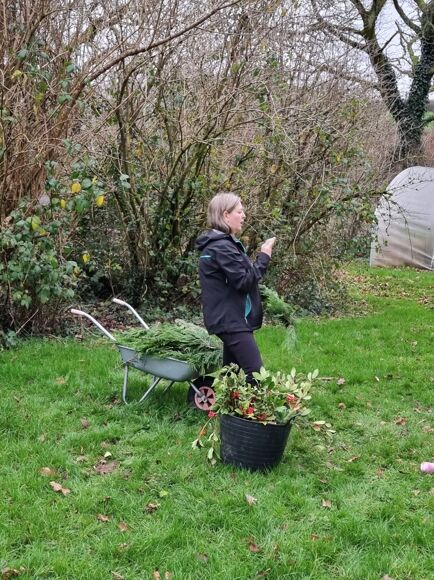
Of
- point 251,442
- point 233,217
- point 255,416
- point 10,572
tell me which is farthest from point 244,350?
point 10,572

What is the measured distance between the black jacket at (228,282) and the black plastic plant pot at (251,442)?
689 millimetres

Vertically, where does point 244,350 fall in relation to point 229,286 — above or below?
below

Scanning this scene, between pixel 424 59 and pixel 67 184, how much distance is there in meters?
14.5

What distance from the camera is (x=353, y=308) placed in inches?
407

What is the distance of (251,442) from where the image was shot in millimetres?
3895

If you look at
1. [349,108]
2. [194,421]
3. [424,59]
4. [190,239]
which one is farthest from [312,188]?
Result: [424,59]

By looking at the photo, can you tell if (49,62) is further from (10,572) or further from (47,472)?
(10,572)

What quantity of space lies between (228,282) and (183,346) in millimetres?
768

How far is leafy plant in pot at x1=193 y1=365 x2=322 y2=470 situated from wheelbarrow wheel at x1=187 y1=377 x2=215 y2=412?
78 cm

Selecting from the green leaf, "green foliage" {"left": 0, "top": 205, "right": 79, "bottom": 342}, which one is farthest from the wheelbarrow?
the green leaf

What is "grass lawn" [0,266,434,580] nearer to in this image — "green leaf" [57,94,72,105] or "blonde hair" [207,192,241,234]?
"blonde hair" [207,192,241,234]

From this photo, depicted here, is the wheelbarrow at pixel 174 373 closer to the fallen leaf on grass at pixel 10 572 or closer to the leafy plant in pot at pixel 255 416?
the leafy plant in pot at pixel 255 416

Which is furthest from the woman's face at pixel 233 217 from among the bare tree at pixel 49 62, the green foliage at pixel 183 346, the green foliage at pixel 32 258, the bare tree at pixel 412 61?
the bare tree at pixel 412 61

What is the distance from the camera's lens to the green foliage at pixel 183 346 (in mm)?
4621
